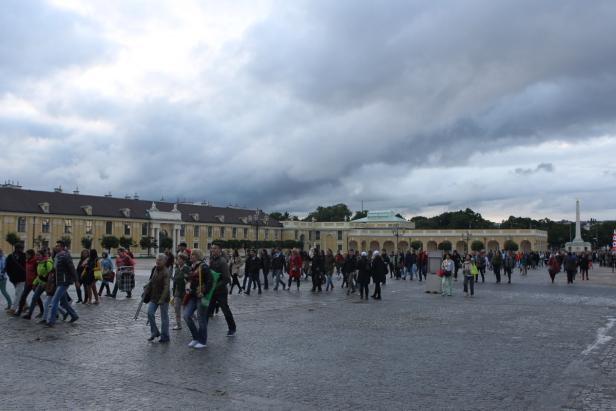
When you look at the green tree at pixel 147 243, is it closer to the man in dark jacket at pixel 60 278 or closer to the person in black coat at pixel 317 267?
the person in black coat at pixel 317 267

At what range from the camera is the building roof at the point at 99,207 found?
80.6 meters

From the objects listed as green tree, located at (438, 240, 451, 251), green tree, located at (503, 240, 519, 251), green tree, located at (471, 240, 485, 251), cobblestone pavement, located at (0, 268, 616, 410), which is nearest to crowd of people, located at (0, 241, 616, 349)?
cobblestone pavement, located at (0, 268, 616, 410)

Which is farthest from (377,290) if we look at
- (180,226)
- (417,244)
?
(417,244)

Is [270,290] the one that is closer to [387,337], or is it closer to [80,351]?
[387,337]

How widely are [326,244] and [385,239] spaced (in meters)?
13.2

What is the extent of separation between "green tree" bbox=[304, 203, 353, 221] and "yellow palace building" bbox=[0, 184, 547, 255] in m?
26.1

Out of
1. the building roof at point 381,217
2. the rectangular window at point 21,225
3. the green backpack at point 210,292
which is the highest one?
the building roof at point 381,217

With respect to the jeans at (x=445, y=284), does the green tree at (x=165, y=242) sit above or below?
above

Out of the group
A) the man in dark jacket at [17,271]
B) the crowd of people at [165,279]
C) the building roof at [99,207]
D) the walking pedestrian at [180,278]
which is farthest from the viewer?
the building roof at [99,207]

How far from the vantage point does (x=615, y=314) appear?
644 inches

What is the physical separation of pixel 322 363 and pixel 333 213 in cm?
15451

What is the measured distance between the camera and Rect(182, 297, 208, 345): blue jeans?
1041 cm

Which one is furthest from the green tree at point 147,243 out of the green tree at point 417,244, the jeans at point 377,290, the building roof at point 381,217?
the jeans at point 377,290

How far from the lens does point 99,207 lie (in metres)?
91.5
